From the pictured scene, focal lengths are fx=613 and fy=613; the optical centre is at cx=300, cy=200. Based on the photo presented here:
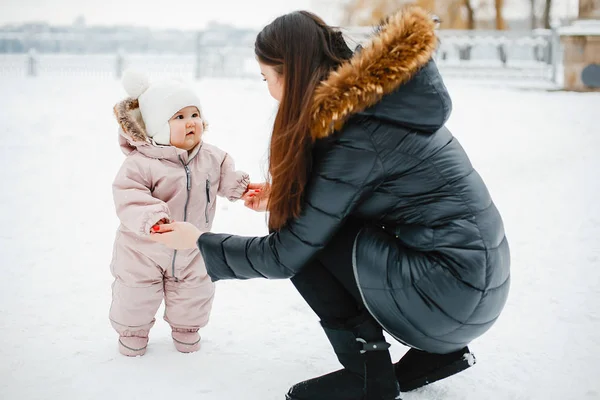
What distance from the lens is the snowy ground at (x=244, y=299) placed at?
2086 mm

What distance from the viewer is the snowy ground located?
2.09m

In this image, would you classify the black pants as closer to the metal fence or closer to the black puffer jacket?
the black puffer jacket

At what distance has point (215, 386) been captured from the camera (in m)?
2.05

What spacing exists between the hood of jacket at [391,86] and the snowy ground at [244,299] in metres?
0.61

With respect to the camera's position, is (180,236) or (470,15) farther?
(470,15)

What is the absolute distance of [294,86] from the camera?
5.88 ft

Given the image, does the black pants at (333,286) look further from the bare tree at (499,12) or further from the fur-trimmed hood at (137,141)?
the bare tree at (499,12)

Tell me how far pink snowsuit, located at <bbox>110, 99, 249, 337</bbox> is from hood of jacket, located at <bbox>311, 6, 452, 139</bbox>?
2.33 feet

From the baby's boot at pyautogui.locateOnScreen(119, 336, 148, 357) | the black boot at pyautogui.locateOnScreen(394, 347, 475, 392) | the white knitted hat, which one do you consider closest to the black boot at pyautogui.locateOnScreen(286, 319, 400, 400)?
the black boot at pyautogui.locateOnScreen(394, 347, 475, 392)

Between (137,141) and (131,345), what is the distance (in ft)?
2.42

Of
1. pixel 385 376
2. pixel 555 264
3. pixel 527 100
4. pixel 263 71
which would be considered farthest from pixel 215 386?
pixel 527 100

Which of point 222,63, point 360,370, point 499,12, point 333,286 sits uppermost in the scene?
point 499,12

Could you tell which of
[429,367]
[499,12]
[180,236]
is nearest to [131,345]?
[180,236]

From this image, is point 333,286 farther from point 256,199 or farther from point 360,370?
point 256,199
